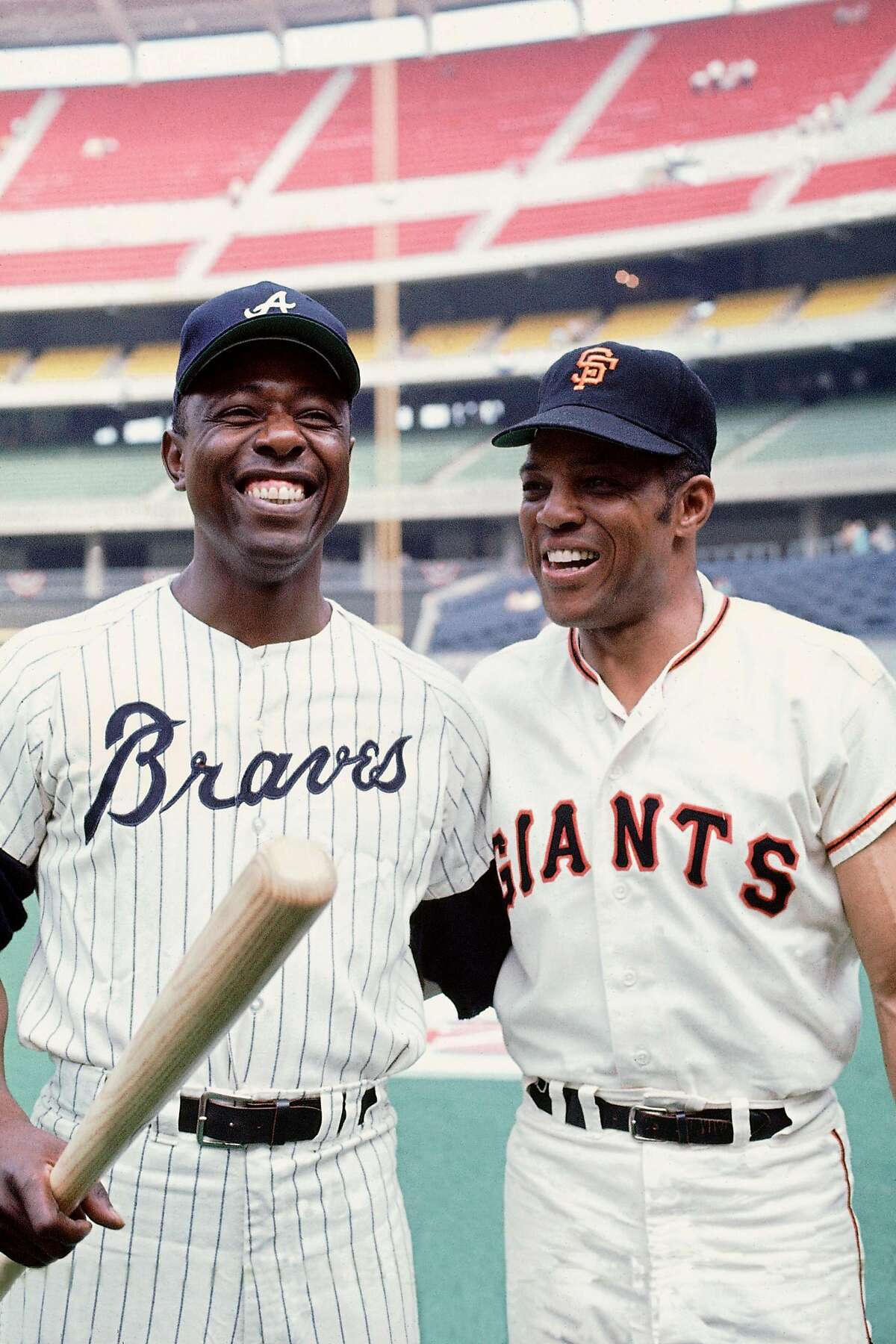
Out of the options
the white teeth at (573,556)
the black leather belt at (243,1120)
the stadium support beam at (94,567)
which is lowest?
the black leather belt at (243,1120)

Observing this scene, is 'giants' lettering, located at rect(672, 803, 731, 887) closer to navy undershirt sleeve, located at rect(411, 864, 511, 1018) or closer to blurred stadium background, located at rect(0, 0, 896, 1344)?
navy undershirt sleeve, located at rect(411, 864, 511, 1018)

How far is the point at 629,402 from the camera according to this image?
1615mm

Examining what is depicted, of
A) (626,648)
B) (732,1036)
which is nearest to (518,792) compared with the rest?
(626,648)

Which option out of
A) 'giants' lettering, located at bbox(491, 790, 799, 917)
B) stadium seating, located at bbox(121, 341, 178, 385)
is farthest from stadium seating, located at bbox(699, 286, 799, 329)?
'giants' lettering, located at bbox(491, 790, 799, 917)

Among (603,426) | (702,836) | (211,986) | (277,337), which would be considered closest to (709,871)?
(702,836)

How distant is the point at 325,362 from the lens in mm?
1517

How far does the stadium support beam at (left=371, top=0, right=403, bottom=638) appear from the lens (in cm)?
1789

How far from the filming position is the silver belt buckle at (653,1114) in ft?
5.12

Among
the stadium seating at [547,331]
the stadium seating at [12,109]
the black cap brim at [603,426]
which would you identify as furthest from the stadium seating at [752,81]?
the black cap brim at [603,426]

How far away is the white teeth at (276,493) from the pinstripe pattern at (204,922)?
0.19 metres

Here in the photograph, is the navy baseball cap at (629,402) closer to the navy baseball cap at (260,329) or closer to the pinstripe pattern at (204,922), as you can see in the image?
the navy baseball cap at (260,329)

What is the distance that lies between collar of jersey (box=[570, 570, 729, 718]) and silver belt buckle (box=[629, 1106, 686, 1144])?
49 centimetres

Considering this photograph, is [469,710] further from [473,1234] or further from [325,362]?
[473,1234]

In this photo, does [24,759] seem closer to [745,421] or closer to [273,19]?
[745,421]
